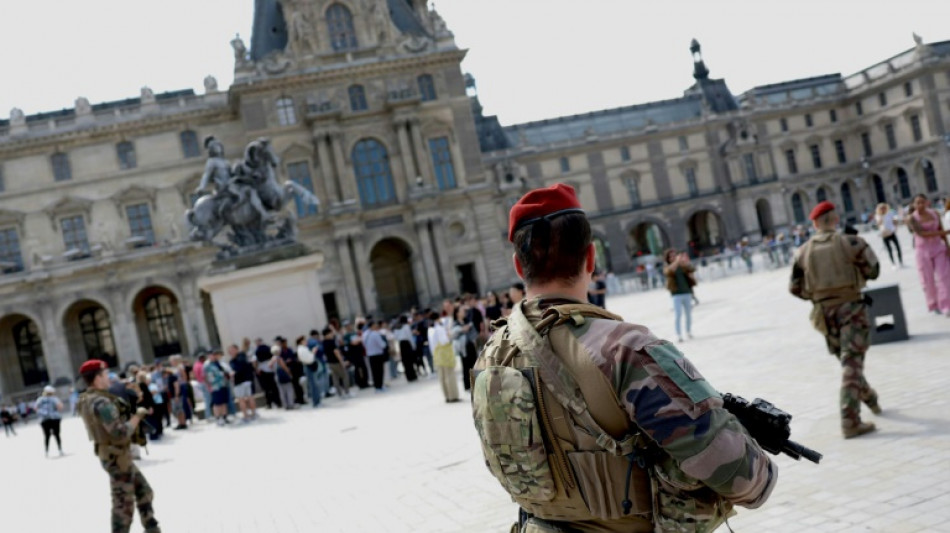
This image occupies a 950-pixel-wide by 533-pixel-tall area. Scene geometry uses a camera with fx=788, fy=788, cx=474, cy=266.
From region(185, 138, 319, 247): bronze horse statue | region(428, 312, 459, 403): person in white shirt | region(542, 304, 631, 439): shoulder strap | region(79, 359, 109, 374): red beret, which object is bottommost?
region(428, 312, 459, 403): person in white shirt

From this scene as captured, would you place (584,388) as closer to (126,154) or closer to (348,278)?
(348,278)

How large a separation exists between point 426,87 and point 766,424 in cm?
4294

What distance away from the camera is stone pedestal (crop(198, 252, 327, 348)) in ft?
60.6

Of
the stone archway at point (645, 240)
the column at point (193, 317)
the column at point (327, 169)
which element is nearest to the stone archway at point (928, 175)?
the stone archway at point (645, 240)

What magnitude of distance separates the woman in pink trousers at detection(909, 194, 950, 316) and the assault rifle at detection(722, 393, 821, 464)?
10.7 metres

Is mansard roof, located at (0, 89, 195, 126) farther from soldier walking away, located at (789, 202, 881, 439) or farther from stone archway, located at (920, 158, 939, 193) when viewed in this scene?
stone archway, located at (920, 158, 939, 193)

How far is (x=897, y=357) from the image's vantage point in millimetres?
9234

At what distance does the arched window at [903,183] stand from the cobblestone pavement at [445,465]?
212ft

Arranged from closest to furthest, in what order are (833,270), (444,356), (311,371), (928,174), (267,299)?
(833,270)
(444,356)
(311,371)
(267,299)
(928,174)

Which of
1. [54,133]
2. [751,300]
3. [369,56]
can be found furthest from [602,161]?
[751,300]

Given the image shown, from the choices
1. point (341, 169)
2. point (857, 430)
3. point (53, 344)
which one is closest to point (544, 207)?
point (857, 430)

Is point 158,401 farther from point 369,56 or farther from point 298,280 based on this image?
point 369,56

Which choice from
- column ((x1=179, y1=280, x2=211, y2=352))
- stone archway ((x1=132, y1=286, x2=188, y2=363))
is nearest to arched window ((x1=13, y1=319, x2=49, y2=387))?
stone archway ((x1=132, y1=286, x2=188, y2=363))

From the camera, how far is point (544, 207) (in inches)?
98.7
